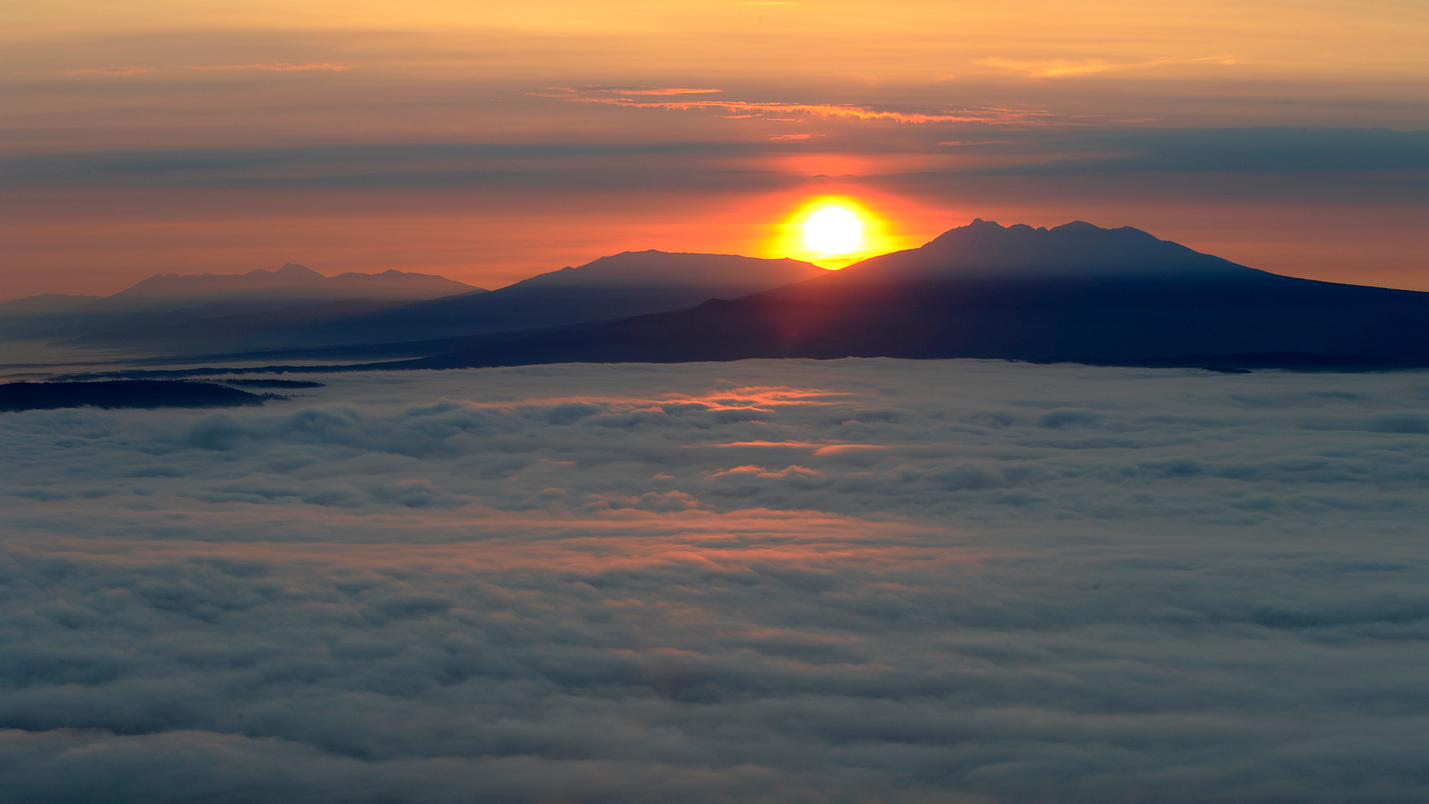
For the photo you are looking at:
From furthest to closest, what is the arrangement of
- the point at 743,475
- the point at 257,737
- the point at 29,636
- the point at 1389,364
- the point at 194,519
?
the point at 1389,364 < the point at 743,475 < the point at 194,519 < the point at 29,636 < the point at 257,737

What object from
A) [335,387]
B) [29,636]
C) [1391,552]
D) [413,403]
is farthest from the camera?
[335,387]

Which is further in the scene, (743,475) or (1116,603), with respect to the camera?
(743,475)

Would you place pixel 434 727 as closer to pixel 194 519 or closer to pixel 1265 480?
pixel 194 519

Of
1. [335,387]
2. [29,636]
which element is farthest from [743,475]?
[335,387]

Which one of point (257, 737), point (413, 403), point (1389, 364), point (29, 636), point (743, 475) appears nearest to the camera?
point (257, 737)

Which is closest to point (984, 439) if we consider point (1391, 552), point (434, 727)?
point (1391, 552)

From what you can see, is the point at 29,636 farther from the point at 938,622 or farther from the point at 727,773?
the point at 938,622
